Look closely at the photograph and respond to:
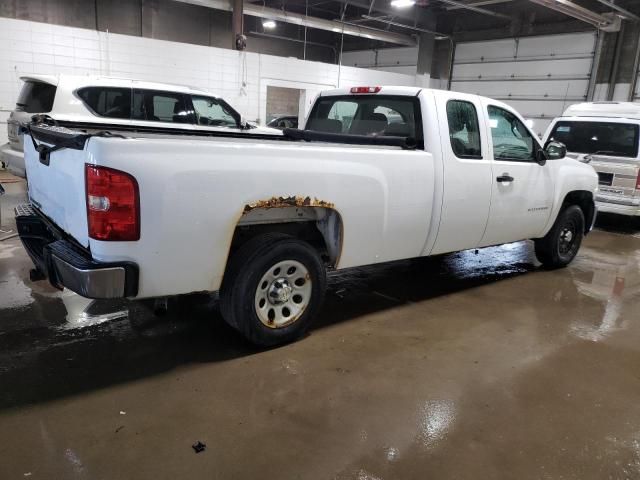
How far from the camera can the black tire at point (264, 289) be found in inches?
129

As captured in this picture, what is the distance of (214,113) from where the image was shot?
8.78 m

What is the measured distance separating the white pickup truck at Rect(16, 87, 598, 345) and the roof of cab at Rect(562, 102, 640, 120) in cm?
447

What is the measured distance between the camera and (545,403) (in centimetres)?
312

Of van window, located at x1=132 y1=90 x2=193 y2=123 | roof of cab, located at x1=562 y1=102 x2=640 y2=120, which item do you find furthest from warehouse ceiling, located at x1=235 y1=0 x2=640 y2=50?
van window, located at x1=132 y1=90 x2=193 y2=123

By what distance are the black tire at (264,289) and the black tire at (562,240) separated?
3.51 metres

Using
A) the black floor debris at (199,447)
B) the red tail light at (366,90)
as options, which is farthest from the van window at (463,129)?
the black floor debris at (199,447)

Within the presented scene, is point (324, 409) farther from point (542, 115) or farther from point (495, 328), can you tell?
point (542, 115)

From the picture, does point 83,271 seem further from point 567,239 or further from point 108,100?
point 108,100

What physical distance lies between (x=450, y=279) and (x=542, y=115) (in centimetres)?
1367

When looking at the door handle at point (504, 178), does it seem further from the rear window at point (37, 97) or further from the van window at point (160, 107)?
the rear window at point (37, 97)

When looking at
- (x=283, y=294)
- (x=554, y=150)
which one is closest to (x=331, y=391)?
(x=283, y=294)

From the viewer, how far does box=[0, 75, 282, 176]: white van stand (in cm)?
721

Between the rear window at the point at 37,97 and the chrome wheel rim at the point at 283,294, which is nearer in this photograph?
the chrome wheel rim at the point at 283,294

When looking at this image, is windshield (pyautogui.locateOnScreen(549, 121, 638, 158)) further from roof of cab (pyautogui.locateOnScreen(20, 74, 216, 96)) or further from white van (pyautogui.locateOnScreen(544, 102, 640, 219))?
roof of cab (pyautogui.locateOnScreen(20, 74, 216, 96))
